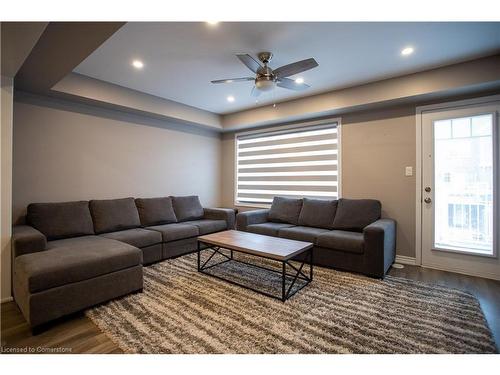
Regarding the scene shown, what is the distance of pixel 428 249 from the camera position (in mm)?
3285

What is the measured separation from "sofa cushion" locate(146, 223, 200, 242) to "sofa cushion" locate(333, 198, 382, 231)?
216 cm

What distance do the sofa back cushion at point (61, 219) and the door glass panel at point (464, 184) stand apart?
15.2 feet

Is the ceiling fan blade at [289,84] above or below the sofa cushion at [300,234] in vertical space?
above

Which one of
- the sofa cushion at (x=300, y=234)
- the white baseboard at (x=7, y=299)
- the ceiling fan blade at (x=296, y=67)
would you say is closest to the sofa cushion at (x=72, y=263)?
the white baseboard at (x=7, y=299)

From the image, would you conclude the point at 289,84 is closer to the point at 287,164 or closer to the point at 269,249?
the point at 269,249

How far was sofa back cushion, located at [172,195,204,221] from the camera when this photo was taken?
424 centimetres

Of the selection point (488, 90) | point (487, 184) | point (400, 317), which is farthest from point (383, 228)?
point (488, 90)

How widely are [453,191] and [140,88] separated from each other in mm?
4578

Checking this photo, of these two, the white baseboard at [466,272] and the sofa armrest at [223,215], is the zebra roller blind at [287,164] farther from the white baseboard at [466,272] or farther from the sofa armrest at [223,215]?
the white baseboard at [466,272]

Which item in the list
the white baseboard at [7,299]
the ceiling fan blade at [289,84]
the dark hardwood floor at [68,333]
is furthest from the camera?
the ceiling fan blade at [289,84]

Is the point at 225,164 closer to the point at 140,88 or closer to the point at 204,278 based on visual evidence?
the point at 140,88

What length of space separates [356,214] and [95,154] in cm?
393

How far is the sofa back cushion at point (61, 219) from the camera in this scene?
2.80m
